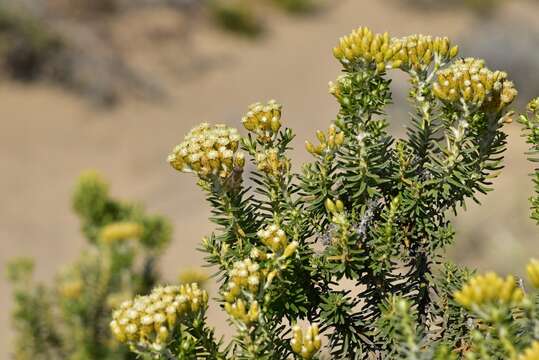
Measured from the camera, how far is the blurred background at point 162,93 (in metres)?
8.12

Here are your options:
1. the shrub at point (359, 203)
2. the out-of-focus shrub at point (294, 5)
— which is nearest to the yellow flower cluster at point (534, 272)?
the shrub at point (359, 203)

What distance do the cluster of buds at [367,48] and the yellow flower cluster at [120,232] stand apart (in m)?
2.50

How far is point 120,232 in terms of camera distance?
12.5 feet

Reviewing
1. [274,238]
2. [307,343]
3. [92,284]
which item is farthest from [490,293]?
[92,284]

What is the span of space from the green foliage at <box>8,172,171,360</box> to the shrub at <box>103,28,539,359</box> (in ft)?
7.55

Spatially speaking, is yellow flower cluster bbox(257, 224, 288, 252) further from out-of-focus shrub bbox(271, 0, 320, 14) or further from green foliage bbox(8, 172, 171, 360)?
out-of-focus shrub bbox(271, 0, 320, 14)

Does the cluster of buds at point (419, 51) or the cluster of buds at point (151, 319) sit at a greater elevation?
the cluster of buds at point (419, 51)

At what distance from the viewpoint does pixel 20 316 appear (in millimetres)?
4012

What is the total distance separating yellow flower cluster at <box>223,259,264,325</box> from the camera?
4.56 ft

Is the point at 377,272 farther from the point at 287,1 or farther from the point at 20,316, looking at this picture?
the point at 287,1

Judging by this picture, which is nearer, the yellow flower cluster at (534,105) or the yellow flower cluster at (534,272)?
the yellow flower cluster at (534,272)

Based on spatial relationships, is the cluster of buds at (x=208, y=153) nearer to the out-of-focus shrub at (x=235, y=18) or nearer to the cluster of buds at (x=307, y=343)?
the cluster of buds at (x=307, y=343)

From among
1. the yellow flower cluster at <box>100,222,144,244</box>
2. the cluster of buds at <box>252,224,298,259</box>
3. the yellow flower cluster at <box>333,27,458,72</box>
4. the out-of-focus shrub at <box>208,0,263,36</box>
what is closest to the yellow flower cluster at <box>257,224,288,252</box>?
the cluster of buds at <box>252,224,298,259</box>

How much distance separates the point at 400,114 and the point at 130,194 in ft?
13.5
